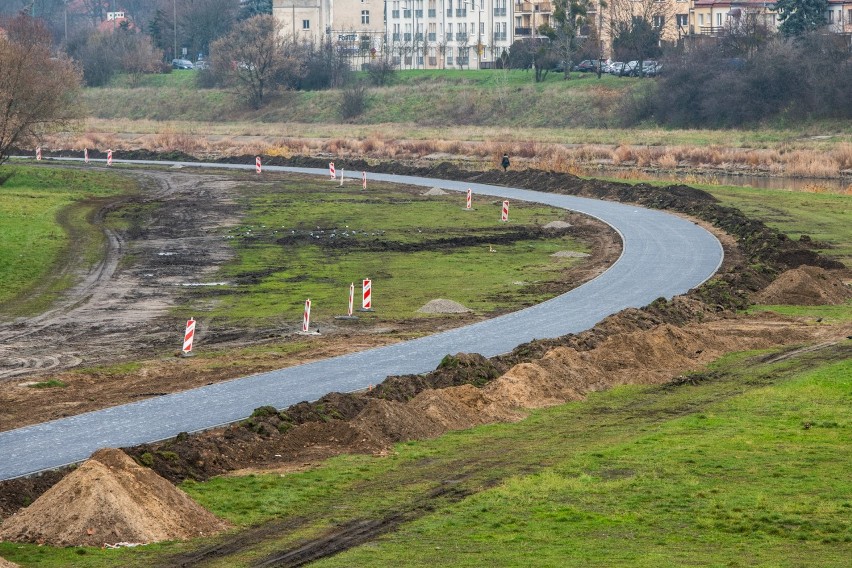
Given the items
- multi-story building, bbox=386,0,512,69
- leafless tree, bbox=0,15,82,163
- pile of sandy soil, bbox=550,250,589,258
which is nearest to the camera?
pile of sandy soil, bbox=550,250,589,258

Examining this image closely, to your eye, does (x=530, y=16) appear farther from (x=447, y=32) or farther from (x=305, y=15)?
(x=305, y=15)

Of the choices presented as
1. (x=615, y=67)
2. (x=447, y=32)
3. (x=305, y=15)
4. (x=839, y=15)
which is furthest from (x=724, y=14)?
(x=305, y=15)

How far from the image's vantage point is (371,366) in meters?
26.1

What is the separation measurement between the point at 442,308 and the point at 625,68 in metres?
96.9

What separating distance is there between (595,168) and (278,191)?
24345 millimetres

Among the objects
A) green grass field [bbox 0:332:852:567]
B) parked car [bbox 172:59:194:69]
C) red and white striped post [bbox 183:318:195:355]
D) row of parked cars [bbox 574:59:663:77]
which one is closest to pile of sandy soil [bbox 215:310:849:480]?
green grass field [bbox 0:332:852:567]

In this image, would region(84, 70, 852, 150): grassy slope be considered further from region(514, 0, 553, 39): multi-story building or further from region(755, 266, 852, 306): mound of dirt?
region(755, 266, 852, 306): mound of dirt

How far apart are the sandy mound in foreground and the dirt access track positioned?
6.20 meters

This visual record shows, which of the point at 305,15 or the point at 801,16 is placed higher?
the point at 305,15

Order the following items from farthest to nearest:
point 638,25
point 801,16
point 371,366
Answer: point 638,25 < point 801,16 < point 371,366

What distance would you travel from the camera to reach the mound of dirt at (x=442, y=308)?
33750mm

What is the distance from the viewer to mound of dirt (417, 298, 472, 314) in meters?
33.8

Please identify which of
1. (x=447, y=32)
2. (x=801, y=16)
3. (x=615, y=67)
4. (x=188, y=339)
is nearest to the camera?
(x=188, y=339)

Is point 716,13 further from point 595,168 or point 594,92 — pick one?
point 595,168
